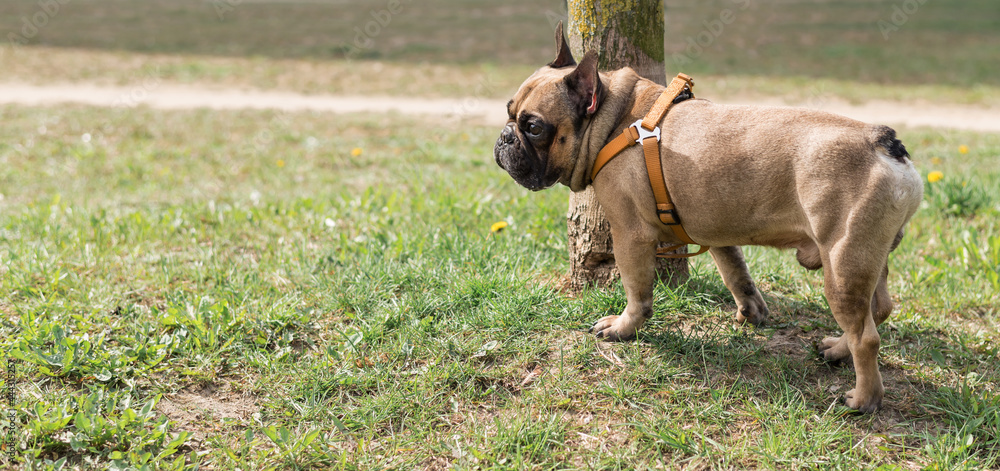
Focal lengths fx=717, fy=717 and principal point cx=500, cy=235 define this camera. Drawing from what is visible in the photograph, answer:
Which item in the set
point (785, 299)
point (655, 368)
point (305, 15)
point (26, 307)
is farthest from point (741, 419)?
point (305, 15)

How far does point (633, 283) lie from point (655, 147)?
0.69 m

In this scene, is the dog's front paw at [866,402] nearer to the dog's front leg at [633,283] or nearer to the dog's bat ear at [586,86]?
the dog's front leg at [633,283]

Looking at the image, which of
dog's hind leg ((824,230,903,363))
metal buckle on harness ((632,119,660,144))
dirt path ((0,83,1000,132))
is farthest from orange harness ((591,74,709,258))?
dirt path ((0,83,1000,132))

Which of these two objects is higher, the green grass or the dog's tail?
the dog's tail

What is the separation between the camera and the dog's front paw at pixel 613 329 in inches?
146

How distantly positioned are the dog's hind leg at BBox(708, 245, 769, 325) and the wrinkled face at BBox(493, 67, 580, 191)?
1.02 m

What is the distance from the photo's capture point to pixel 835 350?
3.59 meters

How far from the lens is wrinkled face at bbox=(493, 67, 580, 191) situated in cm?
348

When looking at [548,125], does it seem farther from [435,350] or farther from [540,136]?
[435,350]

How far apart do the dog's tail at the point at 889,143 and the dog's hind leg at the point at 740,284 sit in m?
1.03

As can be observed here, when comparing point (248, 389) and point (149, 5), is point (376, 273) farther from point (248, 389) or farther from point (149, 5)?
point (149, 5)

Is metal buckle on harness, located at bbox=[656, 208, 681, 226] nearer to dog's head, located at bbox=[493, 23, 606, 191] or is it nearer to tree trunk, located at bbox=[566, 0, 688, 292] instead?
dog's head, located at bbox=[493, 23, 606, 191]

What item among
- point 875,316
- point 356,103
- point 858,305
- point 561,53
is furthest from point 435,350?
point 356,103

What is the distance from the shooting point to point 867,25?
1961cm
